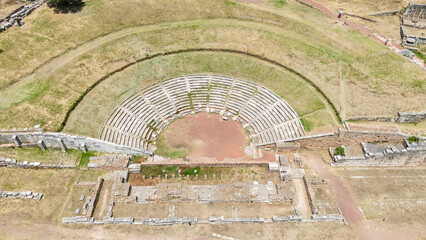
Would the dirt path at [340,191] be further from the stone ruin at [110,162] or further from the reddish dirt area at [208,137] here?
the stone ruin at [110,162]

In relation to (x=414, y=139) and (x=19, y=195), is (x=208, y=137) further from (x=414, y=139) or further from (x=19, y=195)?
(x=414, y=139)

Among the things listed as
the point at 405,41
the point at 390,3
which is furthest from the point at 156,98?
the point at 390,3

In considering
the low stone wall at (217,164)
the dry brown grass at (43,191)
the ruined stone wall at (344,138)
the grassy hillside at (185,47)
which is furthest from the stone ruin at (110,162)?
the ruined stone wall at (344,138)

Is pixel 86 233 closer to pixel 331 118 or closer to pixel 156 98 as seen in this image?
pixel 156 98

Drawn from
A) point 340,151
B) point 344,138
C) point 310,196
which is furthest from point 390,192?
point 310,196

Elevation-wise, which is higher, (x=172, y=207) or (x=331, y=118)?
(x=331, y=118)

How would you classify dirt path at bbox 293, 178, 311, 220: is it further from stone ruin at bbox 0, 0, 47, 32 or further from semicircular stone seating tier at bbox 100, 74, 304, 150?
stone ruin at bbox 0, 0, 47, 32
